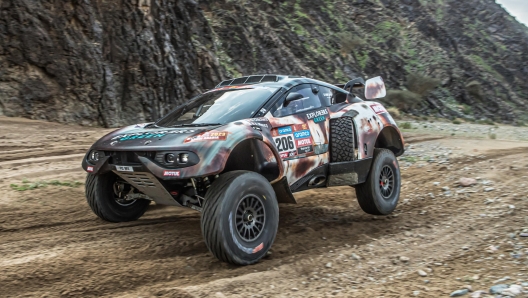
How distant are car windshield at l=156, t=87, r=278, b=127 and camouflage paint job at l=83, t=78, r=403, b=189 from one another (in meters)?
0.23

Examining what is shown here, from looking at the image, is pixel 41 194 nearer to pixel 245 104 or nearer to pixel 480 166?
pixel 245 104

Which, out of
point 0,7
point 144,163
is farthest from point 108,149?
point 0,7

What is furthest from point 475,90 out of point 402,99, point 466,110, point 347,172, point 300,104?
point 300,104

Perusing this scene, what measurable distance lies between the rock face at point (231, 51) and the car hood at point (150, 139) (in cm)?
1068

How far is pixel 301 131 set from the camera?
19.0ft

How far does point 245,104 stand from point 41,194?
136 inches

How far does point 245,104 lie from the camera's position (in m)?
5.66

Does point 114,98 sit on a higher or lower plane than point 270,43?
lower

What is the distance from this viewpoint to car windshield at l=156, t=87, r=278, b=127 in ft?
18.0

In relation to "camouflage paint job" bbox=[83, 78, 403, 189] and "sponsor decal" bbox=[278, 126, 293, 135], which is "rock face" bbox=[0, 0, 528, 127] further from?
"sponsor decal" bbox=[278, 126, 293, 135]

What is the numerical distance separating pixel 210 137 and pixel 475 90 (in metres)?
36.9

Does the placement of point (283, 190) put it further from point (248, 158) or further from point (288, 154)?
point (248, 158)

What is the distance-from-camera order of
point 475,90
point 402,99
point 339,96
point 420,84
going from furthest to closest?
point 475,90
point 420,84
point 402,99
point 339,96

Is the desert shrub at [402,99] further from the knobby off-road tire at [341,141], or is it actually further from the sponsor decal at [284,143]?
the sponsor decal at [284,143]
